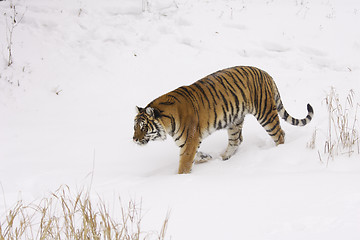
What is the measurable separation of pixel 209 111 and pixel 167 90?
7.31 feet

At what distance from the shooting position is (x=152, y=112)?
405cm

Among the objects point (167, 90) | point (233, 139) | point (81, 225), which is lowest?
point (233, 139)

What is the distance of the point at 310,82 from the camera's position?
6438mm

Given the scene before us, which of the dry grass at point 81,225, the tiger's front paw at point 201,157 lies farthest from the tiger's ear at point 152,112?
the dry grass at point 81,225

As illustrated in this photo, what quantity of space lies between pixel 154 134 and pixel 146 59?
3189mm

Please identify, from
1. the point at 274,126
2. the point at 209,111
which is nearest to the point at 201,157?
the point at 209,111

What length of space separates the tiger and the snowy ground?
26cm

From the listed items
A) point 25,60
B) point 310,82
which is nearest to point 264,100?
point 310,82

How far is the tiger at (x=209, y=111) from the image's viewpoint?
4.15m

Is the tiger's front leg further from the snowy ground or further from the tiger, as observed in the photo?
the snowy ground

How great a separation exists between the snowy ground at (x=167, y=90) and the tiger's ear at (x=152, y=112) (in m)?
0.66

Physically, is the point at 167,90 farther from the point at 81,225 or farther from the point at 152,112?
the point at 81,225

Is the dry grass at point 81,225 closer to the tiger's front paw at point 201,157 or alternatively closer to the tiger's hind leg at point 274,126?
the tiger's front paw at point 201,157

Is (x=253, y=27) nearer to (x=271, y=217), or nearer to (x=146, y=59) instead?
(x=146, y=59)
